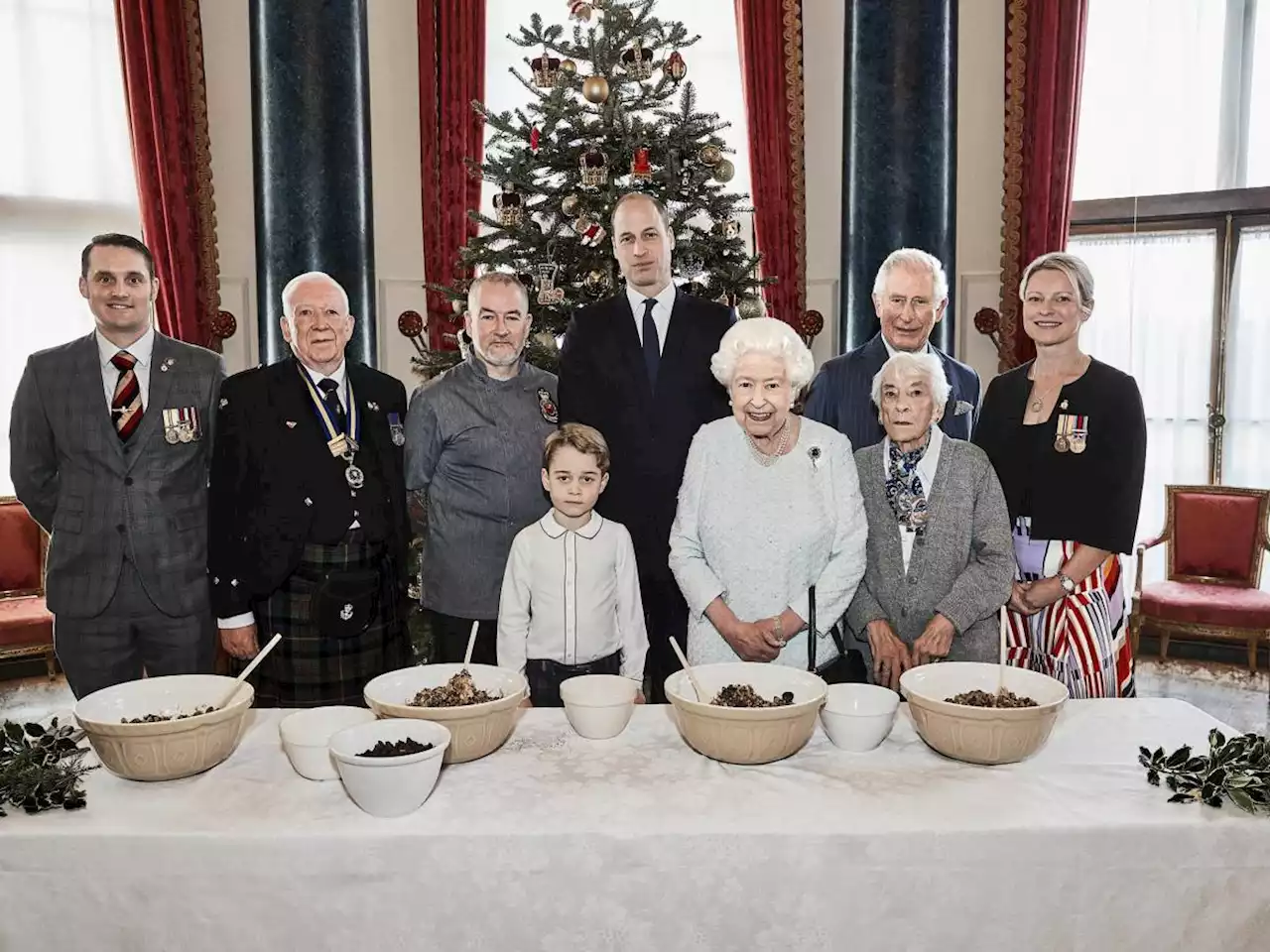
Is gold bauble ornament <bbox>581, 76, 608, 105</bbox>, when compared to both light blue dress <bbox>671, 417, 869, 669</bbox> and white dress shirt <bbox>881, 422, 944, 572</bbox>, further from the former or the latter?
white dress shirt <bbox>881, 422, 944, 572</bbox>

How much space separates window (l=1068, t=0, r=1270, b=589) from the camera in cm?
600

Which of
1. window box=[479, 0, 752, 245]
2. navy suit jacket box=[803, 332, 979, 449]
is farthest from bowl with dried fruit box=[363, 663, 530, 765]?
window box=[479, 0, 752, 245]

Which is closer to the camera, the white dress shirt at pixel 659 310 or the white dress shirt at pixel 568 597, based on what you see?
the white dress shirt at pixel 568 597

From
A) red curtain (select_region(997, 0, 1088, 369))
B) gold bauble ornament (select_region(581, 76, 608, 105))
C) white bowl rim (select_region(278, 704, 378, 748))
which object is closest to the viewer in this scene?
white bowl rim (select_region(278, 704, 378, 748))

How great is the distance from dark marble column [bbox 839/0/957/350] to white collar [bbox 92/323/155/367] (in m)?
3.57

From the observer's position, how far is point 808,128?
6617 millimetres

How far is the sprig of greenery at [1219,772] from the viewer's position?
159cm

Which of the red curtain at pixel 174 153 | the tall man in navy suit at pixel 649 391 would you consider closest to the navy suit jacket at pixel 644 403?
the tall man in navy suit at pixel 649 391

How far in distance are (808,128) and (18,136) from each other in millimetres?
4747

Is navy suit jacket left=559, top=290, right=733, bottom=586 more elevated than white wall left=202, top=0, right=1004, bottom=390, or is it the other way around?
white wall left=202, top=0, right=1004, bottom=390

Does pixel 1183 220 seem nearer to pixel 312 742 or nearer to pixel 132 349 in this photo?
pixel 132 349

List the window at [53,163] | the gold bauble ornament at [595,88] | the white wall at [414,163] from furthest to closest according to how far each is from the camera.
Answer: the white wall at [414,163] < the window at [53,163] < the gold bauble ornament at [595,88]

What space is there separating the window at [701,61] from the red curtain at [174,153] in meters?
1.74

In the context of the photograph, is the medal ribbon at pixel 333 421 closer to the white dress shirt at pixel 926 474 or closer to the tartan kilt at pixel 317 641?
the tartan kilt at pixel 317 641
